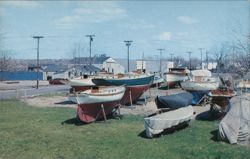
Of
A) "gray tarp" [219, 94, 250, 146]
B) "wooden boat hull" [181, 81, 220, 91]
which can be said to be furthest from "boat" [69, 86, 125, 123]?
"wooden boat hull" [181, 81, 220, 91]

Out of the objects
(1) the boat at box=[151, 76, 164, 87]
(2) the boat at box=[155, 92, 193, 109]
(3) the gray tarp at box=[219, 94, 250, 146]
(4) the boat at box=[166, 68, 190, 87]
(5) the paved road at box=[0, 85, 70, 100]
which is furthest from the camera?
(1) the boat at box=[151, 76, 164, 87]

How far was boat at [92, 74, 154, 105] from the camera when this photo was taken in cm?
2615

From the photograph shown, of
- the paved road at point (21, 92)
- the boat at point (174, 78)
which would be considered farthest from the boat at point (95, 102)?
the boat at point (174, 78)

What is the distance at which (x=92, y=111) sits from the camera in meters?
20.3

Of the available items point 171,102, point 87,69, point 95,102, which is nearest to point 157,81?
point 95,102

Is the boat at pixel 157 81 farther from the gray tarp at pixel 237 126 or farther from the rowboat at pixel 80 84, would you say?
the gray tarp at pixel 237 126

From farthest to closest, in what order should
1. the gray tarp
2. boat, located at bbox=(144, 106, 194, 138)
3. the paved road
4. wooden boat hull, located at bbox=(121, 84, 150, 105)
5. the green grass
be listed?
the paved road → wooden boat hull, located at bbox=(121, 84, 150, 105) → boat, located at bbox=(144, 106, 194, 138) → the gray tarp → the green grass

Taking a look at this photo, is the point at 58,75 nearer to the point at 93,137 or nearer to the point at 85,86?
the point at 85,86

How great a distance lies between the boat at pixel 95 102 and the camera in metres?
19.8

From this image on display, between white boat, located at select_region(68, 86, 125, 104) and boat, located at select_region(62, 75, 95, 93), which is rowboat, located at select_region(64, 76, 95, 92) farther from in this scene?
white boat, located at select_region(68, 86, 125, 104)

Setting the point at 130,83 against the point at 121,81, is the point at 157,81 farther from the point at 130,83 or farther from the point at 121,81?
the point at 121,81

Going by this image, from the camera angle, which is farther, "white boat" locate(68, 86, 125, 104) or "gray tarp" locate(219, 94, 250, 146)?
"white boat" locate(68, 86, 125, 104)

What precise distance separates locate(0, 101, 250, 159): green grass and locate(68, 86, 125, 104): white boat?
1.19 metres

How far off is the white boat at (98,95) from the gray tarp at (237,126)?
24.3 feet
